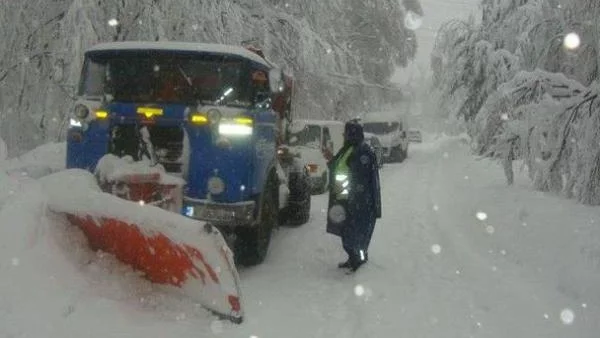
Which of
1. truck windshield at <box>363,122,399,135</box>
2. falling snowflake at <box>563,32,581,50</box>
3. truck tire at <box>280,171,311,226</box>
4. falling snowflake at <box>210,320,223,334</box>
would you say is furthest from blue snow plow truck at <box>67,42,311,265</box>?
truck windshield at <box>363,122,399,135</box>

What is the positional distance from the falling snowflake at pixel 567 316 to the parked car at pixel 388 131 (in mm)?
23167

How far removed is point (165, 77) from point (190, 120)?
2.30 feet

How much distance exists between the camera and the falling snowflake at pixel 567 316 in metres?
6.46

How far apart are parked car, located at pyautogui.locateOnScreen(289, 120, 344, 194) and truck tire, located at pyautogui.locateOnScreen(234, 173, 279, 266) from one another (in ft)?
21.4

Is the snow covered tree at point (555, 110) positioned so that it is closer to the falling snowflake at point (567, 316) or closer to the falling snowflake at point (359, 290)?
the falling snowflake at point (567, 316)

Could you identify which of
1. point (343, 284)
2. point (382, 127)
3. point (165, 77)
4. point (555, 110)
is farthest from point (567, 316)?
point (382, 127)

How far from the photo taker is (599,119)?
9.49 meters

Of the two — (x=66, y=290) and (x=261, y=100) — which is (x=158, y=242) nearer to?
(x=66, y=290)

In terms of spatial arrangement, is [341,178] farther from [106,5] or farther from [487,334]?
[106,5]

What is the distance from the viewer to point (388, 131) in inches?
1212

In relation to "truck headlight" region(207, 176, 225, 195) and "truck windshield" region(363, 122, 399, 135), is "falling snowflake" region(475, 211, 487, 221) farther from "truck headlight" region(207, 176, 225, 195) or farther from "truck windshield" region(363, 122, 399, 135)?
"truck windshield" region(363, 122, 399, 135)

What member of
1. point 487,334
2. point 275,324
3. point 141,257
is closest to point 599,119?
point 487,334

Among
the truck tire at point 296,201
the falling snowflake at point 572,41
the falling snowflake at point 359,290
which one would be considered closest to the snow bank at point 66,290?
the falling snowflake at point 359,290

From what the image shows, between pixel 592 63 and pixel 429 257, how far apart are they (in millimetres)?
4644
